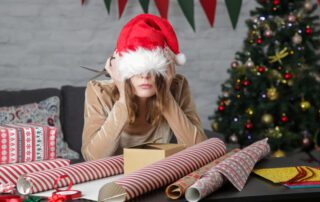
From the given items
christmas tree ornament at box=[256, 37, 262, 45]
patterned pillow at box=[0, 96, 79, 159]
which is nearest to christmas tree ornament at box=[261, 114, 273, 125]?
christmas tree ornament at box=[256, 37, 262, 45]

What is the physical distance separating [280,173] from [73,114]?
84.2 inches

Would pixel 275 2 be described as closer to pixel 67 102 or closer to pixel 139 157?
pixel 67 102

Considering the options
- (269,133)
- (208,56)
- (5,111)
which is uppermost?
(208,56)

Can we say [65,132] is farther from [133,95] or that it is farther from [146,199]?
[146,199]

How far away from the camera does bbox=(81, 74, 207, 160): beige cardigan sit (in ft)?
6.38

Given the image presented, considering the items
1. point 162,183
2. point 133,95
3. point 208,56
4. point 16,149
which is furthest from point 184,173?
point 208,56

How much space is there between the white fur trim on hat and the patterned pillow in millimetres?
1455

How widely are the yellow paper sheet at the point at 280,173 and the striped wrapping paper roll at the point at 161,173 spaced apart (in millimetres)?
139

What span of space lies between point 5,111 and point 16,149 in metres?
1.66

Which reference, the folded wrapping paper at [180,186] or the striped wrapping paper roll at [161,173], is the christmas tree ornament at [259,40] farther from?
the folded wrapping paper at [180,186]

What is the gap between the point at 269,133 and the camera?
3.98 m

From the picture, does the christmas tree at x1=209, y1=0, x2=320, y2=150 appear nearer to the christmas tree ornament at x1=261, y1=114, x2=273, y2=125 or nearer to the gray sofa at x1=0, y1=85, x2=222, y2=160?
the christmas tree ornament at x1=261, y1=114, x2=273, y2=125

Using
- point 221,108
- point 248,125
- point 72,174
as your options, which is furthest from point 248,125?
point 72,174

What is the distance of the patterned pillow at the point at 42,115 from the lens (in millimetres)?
3072
